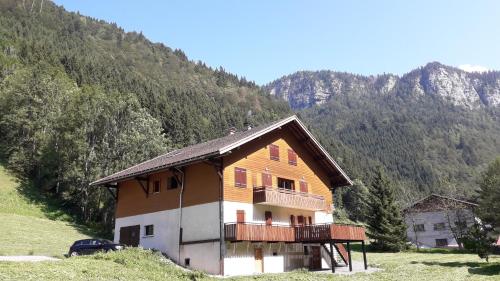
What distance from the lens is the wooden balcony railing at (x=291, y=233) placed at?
28531 mm

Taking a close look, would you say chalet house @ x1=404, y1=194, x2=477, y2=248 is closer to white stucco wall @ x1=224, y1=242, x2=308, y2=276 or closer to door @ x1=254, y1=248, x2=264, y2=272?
white stucco wall @ x1=224, y1=242, x2=308, y2=276

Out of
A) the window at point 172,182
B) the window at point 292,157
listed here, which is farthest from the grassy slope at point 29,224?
the window at point 292,157

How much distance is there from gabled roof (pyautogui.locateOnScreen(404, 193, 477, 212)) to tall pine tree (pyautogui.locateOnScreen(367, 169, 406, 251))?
1538 centimetres

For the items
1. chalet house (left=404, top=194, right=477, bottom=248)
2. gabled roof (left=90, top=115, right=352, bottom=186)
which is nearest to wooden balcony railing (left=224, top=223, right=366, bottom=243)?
gabled roof (left=90, top=115, right=352, bottom=186)

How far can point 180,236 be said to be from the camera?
31000 mm

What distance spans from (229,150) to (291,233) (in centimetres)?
837

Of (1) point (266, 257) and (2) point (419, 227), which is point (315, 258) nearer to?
(1) point (266, 257)

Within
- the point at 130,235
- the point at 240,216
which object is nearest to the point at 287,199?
the point at 240,216

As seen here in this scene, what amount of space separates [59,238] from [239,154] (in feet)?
76.3

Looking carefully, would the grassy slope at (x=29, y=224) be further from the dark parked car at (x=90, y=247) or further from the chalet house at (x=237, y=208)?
the chalet house at (x=237, y=208)

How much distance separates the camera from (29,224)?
4772 centimetres

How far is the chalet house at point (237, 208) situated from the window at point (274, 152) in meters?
0.08

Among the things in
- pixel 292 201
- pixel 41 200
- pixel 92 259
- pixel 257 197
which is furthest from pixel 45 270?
pixel 41 200

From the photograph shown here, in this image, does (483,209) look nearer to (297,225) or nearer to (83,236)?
(297,225)
